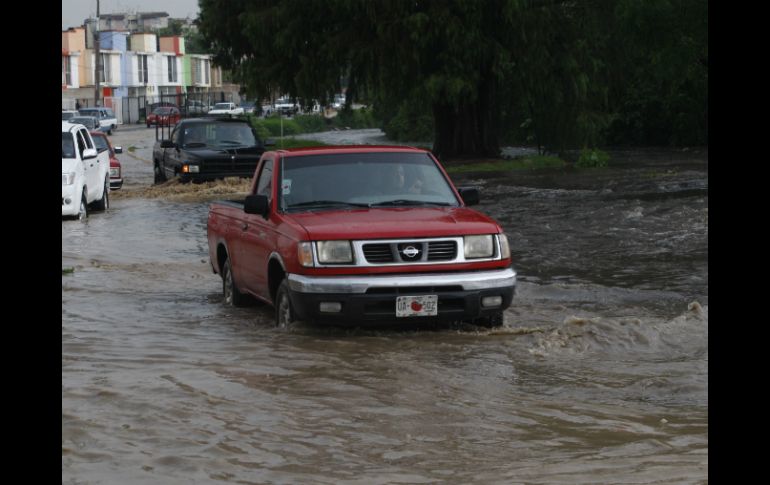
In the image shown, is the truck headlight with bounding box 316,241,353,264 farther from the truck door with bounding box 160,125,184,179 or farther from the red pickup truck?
the truck door with bounding box 160,125,184,179

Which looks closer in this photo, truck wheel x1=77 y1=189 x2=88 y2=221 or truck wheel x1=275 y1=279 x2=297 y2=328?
truck wheel x1=275 y1=279 x2=297 y2=328

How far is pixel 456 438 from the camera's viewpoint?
724 centimetres

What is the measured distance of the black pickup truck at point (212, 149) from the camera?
28.1m

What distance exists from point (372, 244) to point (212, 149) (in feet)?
61.7

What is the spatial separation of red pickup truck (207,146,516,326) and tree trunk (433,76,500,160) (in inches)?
1105

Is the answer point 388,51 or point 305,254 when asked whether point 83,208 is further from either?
point 388,51

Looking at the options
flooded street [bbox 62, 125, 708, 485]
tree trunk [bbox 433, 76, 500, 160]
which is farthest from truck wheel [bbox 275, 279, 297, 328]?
tree trunk [bbox 433, 76, 500, 160]

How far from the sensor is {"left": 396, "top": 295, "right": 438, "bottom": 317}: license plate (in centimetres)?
1025

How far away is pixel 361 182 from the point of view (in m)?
11.4

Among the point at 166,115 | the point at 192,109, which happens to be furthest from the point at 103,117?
the point at 192,109

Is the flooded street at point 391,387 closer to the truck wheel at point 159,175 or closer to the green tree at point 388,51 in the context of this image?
the truck wheel at point 159,175

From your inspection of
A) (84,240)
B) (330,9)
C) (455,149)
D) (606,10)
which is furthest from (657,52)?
(84,240)
